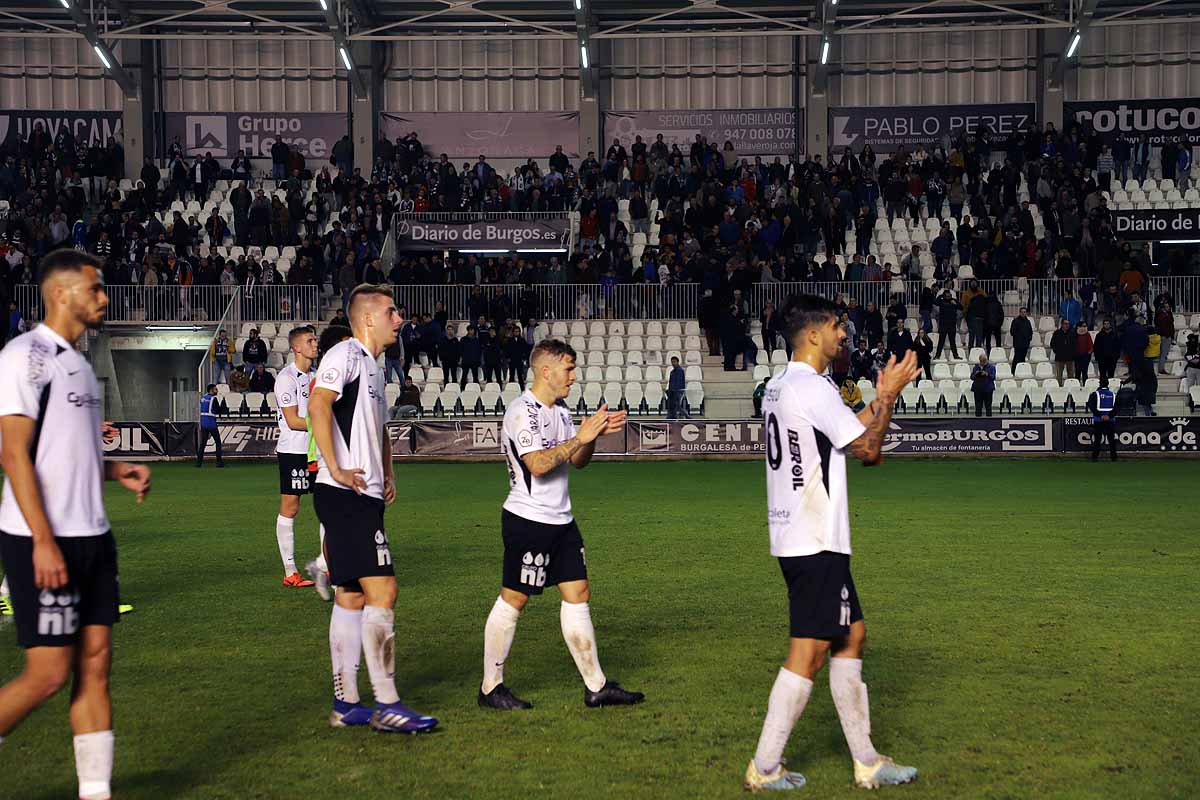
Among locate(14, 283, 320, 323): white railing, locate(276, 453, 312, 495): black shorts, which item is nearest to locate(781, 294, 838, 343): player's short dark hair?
locate(276, 453, 312, 495): black shorts

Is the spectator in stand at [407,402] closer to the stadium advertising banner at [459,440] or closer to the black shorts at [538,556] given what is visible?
the stadium advertising banner at [459,440]

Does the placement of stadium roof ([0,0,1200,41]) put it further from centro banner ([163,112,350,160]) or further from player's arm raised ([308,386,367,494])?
player's arm raised ([308,386,367,494])

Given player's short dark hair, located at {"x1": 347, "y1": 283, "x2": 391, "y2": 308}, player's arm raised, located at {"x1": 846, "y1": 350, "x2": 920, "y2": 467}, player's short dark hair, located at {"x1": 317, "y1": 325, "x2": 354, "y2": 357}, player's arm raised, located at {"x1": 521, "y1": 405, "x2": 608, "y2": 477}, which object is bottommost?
→ player's arm raised, located at {"x1": 521, "y1": 405, "x2": 608, "y2": 477}

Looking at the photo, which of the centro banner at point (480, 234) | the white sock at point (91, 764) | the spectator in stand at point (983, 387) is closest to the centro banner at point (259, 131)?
the centro banner at point (480, 234)

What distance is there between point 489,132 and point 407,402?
16266mm

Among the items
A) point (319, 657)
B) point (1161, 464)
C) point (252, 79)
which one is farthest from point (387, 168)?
point (319, 657)

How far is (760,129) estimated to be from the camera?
4069 cm

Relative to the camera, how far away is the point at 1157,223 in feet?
112

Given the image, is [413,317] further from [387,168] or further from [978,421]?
[978,421]

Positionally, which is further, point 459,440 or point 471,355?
point 471,355

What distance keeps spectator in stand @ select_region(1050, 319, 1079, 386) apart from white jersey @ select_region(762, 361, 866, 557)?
25.7 m

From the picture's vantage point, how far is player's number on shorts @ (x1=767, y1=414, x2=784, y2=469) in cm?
535

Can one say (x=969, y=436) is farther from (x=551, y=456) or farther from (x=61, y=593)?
(x=61, y=593)

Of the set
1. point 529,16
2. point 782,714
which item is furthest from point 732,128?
point 782,714
